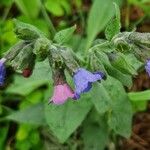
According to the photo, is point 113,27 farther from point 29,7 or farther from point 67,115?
point 29,7

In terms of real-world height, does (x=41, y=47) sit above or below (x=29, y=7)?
above

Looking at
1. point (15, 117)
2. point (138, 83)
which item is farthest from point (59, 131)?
point (138, 83)

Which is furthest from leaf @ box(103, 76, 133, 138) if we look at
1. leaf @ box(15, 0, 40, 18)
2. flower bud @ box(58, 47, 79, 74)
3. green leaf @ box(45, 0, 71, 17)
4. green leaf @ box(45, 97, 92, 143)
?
leaf @ box(15, 0, 40, 18)

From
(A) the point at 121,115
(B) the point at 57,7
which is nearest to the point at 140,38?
(A) the point at 121,115

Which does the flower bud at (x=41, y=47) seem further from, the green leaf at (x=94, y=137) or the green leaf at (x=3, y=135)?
the green leaf at (x=3, y=135)

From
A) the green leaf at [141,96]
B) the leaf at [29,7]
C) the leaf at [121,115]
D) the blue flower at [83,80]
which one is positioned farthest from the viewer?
the leaf at [29,7]

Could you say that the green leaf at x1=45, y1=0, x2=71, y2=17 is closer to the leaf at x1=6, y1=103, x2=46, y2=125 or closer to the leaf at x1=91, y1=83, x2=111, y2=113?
the leaf at x1=6, y1=103, x2=46, y2=125

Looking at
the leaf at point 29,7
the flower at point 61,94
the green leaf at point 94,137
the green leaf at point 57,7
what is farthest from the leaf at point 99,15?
the flower at point 61,94
